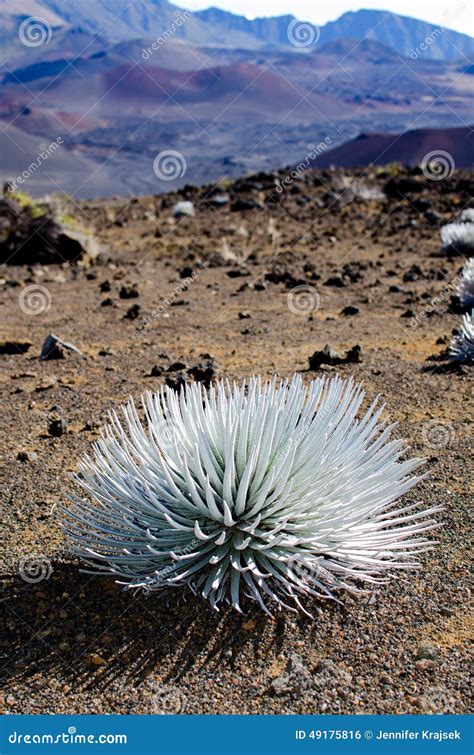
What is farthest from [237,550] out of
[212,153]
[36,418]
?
[212,153]

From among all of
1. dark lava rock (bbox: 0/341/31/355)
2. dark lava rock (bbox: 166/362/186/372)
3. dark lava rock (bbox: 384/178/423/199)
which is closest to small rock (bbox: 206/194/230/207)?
dark lava rock (bbox: 384/178/423/199)

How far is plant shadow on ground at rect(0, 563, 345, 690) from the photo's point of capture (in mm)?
1964

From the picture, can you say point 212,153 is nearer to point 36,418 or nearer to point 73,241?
point 73,241

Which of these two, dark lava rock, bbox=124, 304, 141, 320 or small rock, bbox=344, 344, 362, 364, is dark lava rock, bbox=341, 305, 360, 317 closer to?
small rock, bbox=344, 344, 362, 364

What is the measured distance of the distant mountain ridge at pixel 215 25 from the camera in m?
84.7

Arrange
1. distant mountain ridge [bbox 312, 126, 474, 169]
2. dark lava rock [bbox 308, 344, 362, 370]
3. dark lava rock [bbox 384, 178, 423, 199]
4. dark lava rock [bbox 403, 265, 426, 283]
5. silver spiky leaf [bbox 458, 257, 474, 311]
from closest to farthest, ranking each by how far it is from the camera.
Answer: dark lava rock [bbox 308, 344, 362, 370] < silver spiky leaf [bbox 458, 257, 474, 311] < dark lava rock [bbox 403, 265, 426, 283] < dark lava rock [bbox 384, 178, 423, 199] < distant mountain ridge [bbox 312, 126, 474, 169]

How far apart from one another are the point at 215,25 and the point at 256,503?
12779 cm

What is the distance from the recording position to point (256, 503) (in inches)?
82.0

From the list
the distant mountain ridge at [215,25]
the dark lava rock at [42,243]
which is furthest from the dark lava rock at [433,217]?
the distant mountain ridge at [215,25]

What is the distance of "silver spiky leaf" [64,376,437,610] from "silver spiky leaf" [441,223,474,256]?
17.8 ft

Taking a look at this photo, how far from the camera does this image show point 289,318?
18.3 feet

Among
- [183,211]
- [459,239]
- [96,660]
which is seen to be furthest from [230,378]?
[183,211]

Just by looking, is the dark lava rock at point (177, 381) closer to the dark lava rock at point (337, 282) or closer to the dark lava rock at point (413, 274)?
the dark lava rock at point (337, 282)

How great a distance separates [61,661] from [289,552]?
65 centimetres
